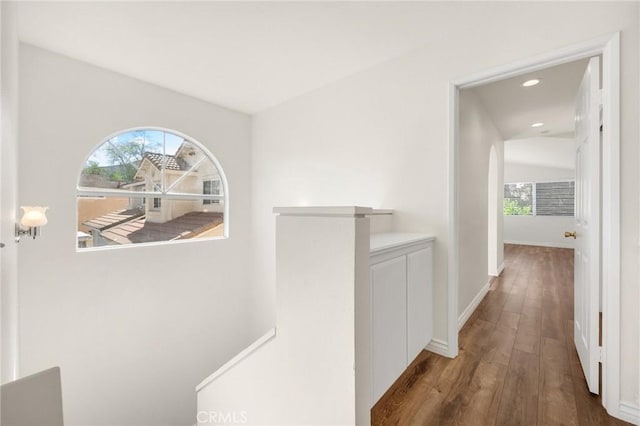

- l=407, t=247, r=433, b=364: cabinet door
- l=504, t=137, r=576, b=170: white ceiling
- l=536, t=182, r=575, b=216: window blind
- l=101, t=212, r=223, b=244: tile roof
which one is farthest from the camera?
l=536, t=182, r=575, b=216: window blind

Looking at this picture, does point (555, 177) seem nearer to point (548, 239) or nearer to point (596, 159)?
point (548, 239)

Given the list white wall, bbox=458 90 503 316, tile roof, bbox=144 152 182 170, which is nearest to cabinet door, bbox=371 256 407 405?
white wall, bbox=458 90 503 316

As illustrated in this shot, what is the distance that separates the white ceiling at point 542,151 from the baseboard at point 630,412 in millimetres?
4975

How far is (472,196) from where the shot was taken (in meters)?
2.89

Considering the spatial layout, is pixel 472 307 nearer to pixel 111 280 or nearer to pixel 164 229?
pixel 164 229

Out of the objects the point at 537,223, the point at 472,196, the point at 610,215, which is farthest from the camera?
the point at 537,223

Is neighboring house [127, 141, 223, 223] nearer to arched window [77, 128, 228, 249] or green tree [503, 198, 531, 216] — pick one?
arched window [77, 128, 228, 249]

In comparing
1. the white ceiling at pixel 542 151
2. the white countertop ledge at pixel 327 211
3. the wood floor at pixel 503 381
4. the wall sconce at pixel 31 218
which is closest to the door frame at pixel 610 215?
the wood floor at pixel 503 381

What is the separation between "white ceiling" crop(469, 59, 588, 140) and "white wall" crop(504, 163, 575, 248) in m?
3.62

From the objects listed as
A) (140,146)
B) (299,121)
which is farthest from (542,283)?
(140,146)

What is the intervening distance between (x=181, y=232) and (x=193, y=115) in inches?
59.0

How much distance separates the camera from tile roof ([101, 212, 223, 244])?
9.93 feet

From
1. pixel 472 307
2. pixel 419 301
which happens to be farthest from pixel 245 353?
pixel 472 307

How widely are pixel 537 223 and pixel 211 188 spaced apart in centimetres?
847
